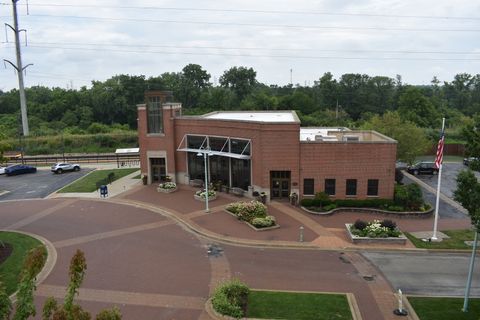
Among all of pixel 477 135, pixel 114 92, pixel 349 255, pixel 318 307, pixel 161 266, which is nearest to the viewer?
pixel 477 135

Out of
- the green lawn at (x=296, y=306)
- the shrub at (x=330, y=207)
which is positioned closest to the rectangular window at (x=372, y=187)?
the shrub at (x=330, y=207)

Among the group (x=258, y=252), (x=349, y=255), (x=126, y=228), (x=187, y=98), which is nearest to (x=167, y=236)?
(x=126, y=228)

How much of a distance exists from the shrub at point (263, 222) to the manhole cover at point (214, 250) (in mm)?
3675

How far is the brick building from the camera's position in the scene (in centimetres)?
3167

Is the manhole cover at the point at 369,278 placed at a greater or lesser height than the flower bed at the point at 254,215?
lesser

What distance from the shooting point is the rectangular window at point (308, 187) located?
107ft

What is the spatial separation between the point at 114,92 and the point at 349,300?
79307mm

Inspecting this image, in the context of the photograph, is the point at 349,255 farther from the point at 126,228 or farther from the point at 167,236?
the point at 126,228

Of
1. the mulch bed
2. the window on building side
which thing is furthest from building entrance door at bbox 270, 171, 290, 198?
the mulch bed

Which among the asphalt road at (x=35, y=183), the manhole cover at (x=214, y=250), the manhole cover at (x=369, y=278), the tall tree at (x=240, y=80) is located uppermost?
the tall tree at (x=240, y=80)

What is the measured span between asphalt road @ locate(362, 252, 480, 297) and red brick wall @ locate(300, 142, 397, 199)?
9054 mm

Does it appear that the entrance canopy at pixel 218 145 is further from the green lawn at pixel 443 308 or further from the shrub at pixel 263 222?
the green lawn at pixel 443 308

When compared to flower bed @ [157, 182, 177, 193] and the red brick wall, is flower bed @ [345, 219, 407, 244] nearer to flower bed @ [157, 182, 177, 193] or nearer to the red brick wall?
the red brick wall

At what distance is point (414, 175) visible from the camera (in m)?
44.8
